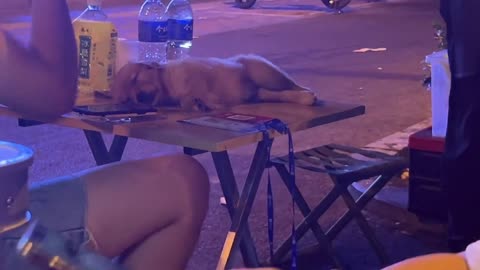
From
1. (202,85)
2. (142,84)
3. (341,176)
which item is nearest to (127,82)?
(142,84)

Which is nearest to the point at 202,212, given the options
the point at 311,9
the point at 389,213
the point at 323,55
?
the point at 389,213

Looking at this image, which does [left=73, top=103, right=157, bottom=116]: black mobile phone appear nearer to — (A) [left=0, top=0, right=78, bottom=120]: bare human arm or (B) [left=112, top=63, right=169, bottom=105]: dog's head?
(B) [left=112, top=63, right=169, bottom=105]: dog's head

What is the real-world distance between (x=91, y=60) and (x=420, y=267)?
184 centimetres

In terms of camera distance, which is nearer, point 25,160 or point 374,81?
point 25,160

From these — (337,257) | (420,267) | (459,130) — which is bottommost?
(337,257)

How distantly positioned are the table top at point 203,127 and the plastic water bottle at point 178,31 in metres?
0.48

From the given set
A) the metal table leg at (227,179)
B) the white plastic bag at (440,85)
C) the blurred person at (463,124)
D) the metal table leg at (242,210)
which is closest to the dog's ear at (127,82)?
the metal table leg at (227,179)

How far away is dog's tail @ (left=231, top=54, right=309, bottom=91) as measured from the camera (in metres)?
3.02

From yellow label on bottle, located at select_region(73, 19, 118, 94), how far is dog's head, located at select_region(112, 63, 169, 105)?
0.23 m

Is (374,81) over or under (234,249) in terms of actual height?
under

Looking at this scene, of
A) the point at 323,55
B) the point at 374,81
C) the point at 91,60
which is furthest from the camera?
the point at 323,55

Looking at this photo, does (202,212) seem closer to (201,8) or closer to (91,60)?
(91,60)

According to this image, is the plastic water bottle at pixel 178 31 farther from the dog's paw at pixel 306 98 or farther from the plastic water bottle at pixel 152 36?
the dog's paw at pixel 306 98

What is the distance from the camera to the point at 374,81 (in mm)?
8578
